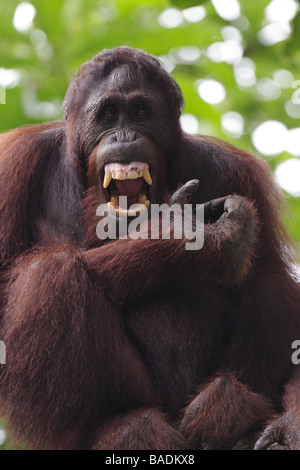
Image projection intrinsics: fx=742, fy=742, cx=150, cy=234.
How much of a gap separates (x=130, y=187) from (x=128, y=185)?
16 mm

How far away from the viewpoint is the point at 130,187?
160 inches

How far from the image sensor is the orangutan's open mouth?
396 cm

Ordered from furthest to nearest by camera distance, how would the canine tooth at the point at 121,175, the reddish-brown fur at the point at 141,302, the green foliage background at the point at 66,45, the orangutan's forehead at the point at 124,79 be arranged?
the green foliage background at the point at 66,45 → the orangutan's forehead at the point at 124,79 → the canine tooth at the point at 121,175 → the reddish-brown fur at the point at 141,302

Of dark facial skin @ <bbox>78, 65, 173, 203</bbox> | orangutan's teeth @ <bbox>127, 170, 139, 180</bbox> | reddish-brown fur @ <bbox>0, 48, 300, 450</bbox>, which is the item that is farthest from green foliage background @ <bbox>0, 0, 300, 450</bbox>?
orangutan's teeth @ <bbox>127, 170, 139, 180</bbox>

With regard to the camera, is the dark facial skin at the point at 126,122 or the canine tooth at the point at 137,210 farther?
the dark facial skin at the point at 126,122

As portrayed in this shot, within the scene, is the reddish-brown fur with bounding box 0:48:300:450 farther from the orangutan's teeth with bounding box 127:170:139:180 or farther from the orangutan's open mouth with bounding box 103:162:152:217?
the orangutan's teeth with bounding box 127:170:139:180

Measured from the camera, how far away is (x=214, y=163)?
448 centimetres

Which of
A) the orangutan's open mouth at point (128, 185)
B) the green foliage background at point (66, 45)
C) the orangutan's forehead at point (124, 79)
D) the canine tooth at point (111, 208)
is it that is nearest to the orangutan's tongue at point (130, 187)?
the orangutan's open mouth at point (128, 185)

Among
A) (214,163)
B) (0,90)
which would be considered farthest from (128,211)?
(0,90)

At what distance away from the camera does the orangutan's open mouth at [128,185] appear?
396 centimetres

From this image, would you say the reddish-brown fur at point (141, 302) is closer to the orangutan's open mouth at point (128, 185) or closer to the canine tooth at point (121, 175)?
the orangutan's open mouth at point (128, 185)

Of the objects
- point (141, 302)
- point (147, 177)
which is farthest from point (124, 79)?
point (141, 302)

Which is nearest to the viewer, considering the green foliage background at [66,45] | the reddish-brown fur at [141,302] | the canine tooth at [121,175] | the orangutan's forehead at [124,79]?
the reddish-brown fur at [141,302]

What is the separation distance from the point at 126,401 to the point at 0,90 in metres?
2.88
